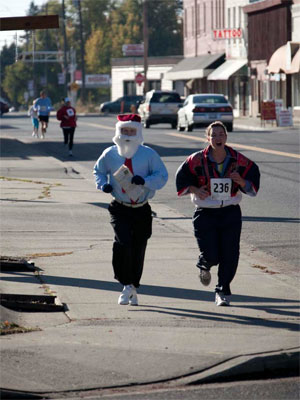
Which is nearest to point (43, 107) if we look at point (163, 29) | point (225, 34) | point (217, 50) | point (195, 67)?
point (225, 34)

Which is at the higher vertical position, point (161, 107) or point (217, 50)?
point (217, 50)

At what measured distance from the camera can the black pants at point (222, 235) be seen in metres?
9.09

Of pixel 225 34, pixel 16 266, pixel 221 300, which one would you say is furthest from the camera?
pixel 225 34

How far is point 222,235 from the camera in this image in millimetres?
9125

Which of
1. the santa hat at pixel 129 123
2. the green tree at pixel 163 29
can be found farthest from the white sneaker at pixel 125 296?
the green tree at pixel 163 29

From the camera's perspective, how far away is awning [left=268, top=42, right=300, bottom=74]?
178 feet

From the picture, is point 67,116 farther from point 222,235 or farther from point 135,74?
point 135,74

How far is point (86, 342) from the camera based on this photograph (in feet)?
24.7

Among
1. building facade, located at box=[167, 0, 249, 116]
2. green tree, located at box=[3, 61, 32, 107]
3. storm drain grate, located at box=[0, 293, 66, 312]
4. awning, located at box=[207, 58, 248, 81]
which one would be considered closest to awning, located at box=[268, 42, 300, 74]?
building facade, located at box=[167, 0, 249, 116]

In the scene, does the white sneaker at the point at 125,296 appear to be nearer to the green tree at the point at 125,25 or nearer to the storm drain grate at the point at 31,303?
the storm drain grate at the point at 31,303

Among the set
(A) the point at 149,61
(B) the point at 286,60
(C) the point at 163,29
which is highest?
(C) the point at 163,29

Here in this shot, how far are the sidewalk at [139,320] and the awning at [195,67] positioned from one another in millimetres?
60283

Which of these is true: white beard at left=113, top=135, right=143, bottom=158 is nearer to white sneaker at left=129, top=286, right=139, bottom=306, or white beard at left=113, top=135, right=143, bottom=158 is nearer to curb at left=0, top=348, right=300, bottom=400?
white sneaker at left=129, top=286, right=139, bottom=306

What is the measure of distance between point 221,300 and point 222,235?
564 mm
